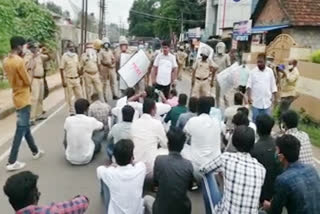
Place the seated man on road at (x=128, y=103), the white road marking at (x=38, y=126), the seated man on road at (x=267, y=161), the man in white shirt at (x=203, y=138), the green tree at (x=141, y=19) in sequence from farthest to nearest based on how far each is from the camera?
1. the green tree at (x=141, y=19)
2. the white road marking at (x=38, y=126)
3. the seated man on road at (x=128, y=103)
4. the man in white shirt at (x=203, y=138)
5. the seated man on road at (x=267, y=161)

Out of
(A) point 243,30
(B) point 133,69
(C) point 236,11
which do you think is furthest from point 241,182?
(C) point 236,11

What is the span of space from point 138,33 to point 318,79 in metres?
85.7

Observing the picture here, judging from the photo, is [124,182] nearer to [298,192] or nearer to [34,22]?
[298,192]

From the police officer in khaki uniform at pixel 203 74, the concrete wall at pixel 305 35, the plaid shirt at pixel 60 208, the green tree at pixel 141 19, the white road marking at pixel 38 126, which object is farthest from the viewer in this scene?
the green tree at pixel 141 19

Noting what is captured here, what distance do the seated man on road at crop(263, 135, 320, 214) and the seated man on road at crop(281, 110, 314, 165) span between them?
1167mm

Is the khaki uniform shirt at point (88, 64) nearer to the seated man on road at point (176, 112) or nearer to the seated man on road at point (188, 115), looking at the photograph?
the seated man on road at point (176, 112)

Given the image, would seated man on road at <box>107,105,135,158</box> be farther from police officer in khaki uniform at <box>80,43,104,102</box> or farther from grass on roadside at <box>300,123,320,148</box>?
police officer in khaki uniform at <box>80,43,104,102</box>

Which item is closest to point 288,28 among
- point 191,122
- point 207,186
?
point 191,122

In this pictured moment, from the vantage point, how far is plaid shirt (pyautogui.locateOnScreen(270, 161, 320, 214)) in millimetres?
3441

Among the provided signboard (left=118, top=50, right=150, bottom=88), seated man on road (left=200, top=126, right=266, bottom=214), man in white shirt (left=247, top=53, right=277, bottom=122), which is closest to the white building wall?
signboard (left=118, top=50, right=150, bottom=88)

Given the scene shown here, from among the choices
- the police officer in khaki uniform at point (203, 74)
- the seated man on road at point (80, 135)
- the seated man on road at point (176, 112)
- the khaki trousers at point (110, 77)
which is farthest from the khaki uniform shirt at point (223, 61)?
the seated man on road at point (80, 135)

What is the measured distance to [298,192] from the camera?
135 inches

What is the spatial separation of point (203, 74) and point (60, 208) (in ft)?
27.2

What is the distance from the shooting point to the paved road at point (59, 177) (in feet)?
18.4
